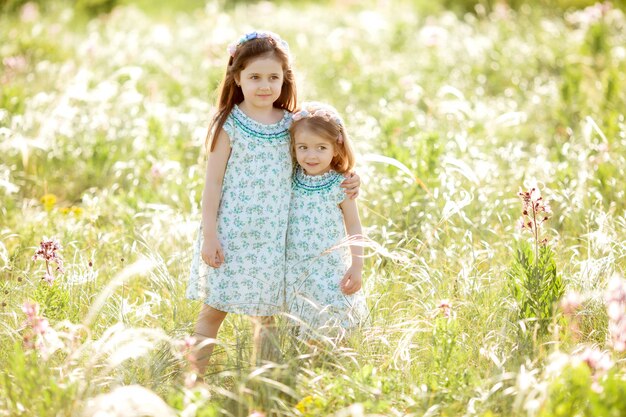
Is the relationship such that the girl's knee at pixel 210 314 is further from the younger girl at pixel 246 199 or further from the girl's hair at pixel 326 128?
the girl's hair at pixel 326 128

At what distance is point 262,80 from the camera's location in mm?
3682

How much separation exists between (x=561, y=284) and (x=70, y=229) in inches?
110

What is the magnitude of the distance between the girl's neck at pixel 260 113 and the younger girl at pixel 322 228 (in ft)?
0.35

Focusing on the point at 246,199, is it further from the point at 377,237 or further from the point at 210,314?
the point at 377,237

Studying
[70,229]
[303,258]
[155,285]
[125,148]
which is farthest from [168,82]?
[303,258]

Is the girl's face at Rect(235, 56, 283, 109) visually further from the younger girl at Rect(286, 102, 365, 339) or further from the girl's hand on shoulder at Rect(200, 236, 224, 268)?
the girl's hand on shoulder at Rect(200, 236, 224, 268)

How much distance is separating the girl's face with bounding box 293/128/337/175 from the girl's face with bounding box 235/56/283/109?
0.21 meters

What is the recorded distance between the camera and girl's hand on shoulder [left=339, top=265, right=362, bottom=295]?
12.3 feet

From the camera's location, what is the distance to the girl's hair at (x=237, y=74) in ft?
12.1

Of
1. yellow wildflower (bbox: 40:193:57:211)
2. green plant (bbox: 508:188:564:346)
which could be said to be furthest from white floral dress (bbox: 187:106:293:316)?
yellow wildflower (bbox: 40:193:57:211)

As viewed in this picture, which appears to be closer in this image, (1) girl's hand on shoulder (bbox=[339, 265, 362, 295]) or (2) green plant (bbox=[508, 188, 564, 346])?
(2) green plant (bbox=[508, 188, 564, 346])

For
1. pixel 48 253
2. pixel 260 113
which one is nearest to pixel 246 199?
pixel 260 113

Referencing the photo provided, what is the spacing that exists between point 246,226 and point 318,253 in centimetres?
34

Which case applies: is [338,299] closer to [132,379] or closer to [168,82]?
[132,379]
